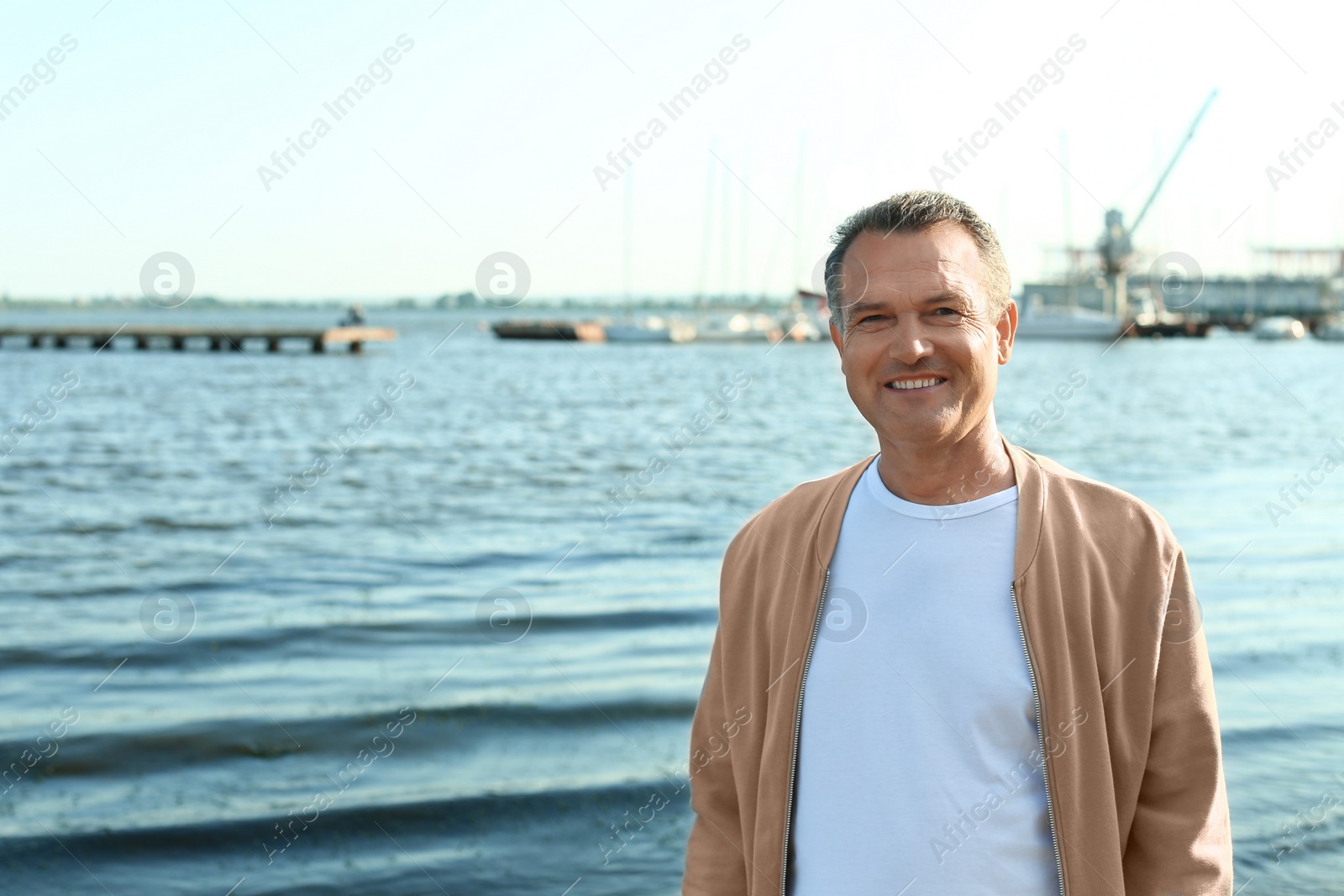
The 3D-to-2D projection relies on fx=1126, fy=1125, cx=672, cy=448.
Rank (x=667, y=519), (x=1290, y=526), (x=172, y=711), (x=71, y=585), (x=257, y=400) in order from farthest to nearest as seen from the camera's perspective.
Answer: (x=257, y=400) < (x=667, y=519) < (x=1290, y=526) < (x=71, y=585) < (x=172, y=711)

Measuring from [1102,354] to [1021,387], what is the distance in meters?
31.7

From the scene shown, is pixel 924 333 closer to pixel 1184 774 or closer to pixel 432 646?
pixel 1184 774

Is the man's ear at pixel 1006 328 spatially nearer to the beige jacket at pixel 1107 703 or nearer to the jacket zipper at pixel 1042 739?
the beige jacket at pixel 1107 703

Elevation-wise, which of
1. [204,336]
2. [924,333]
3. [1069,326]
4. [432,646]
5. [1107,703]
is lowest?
[432,646]

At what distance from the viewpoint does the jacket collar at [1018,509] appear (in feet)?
7.34

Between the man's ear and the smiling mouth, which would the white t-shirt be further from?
the man's ear

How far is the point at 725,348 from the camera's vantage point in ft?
258

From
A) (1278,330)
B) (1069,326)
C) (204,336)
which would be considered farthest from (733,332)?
(1278,330)

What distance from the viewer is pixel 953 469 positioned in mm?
2367

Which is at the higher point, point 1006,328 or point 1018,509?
point 1006,328

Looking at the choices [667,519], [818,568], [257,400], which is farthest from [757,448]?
[818,568]

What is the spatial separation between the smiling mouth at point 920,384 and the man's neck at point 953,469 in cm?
11

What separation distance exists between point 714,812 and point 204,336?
6806cm

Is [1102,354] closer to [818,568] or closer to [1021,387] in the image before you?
[1021,387]
